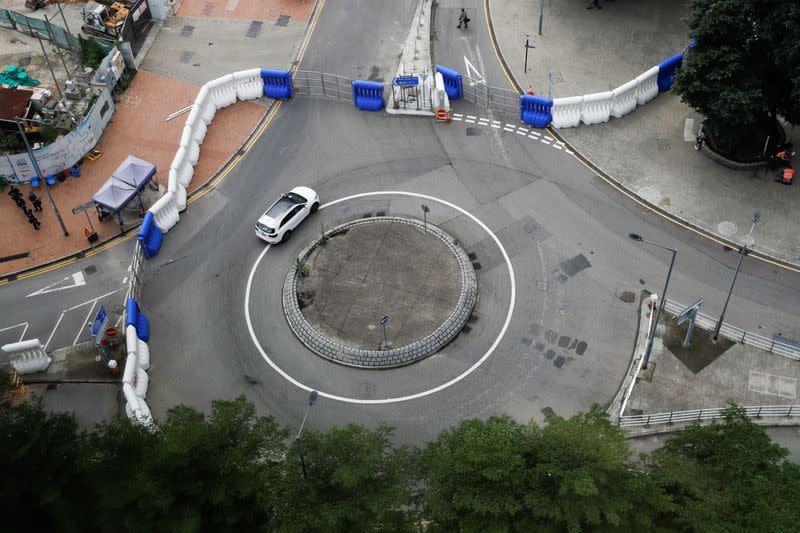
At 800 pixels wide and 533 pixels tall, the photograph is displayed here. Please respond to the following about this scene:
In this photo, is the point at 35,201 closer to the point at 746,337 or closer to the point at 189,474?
the point at 189,474

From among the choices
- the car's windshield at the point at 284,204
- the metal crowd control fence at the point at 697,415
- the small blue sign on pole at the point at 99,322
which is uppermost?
the car's windshield at the point at 284,204

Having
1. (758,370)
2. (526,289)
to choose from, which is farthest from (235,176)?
(758,370)

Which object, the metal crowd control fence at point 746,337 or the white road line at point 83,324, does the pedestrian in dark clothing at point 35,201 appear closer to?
the white road line at point 83,324

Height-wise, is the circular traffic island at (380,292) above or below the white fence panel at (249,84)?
below

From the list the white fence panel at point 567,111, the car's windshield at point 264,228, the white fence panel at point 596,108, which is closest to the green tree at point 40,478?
the car's windshield at point 264,228

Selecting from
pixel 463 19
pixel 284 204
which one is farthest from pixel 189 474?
pixel 463 19

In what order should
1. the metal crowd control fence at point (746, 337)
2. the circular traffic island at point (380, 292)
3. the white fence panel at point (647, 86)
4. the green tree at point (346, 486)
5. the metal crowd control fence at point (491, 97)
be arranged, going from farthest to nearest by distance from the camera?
the metal crowd control fence at point (491, 97)
the white fence panel at point (647, 86)
the circular traffic island at point (380, 292)
the metal crowd control fence at point (746, 337)
the green tree at point (346, 486)

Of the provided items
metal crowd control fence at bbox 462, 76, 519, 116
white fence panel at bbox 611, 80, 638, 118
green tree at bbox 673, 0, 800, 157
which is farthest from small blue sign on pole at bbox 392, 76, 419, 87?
green tree at bbox 673, 0, 800, 157
